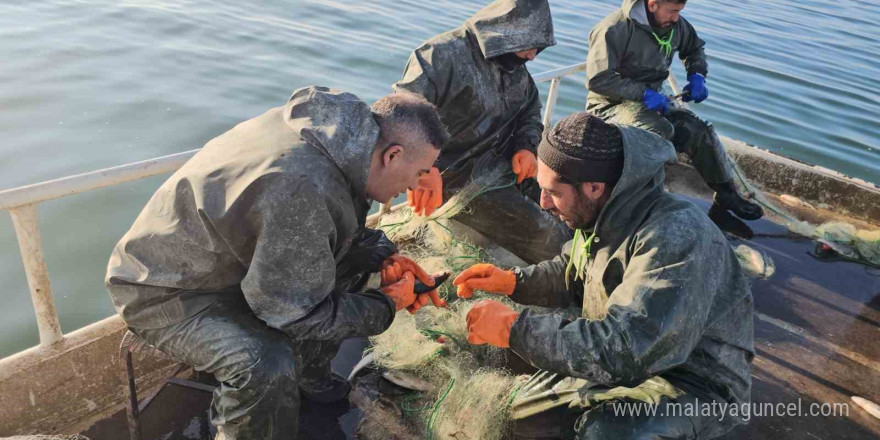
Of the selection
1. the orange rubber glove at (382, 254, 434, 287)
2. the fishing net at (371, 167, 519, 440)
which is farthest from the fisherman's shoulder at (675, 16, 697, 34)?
the orange rubber glove at (382, 254, 434, 287)

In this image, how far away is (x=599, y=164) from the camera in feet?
9.00

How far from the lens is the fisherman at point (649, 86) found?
576cm

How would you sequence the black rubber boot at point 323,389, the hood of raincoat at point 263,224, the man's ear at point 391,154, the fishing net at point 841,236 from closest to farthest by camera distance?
the hood of raincoat at point 263,224
the man's ear at point 391,154
the black rubber boot at point 323,389
the fishing net at point 841,236

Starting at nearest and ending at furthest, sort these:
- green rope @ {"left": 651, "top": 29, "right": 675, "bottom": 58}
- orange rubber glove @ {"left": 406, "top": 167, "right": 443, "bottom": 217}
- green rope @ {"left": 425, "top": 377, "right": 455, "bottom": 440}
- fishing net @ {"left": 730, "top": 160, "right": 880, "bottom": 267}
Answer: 1. green rope @ {"left": 425, "top": 377, "right": 455, "bottom": 440}
2. orange rubber glove @ {"left": 406, "top": 167, "right": 443, "bottom": 217}
3. fishing net @ {"left": 730, "top": 160, "right": 880, "bottom": 267}
4. green rope @ {"left": 651, "top": 29, "right": 675, "bottom": 58}

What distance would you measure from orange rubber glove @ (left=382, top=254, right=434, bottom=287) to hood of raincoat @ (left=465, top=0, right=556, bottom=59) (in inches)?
68.5

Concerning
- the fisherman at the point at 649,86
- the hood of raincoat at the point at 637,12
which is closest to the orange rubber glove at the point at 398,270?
the fisherman at the point at 649,86

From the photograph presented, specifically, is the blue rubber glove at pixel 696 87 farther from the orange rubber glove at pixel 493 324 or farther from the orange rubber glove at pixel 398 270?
the orange rubber glove at pixel 493 324

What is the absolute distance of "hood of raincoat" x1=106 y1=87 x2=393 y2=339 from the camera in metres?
2.51

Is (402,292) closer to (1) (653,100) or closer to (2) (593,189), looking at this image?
(2) (593,189)

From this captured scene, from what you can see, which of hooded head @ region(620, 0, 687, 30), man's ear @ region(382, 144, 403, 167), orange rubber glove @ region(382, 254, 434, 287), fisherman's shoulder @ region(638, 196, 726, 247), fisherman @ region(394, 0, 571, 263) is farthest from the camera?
hooded head @ region(620, 0, 687, 30)

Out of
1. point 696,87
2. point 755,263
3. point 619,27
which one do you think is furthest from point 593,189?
point 696,87

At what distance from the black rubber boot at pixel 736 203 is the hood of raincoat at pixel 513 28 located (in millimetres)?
2691

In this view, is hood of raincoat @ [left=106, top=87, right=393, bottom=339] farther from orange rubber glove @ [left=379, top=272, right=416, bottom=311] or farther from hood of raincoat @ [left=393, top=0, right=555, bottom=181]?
hood of raincoat @ [left=393, top=0, right=555, bottom=181]

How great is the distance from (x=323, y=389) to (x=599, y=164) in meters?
1.88
